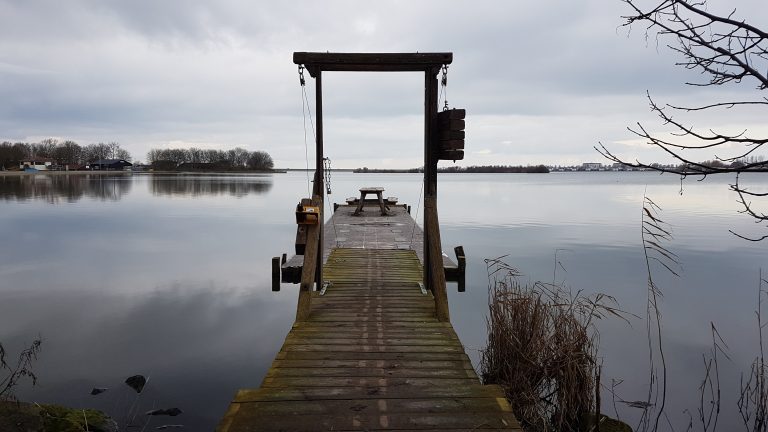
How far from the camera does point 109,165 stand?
128 m

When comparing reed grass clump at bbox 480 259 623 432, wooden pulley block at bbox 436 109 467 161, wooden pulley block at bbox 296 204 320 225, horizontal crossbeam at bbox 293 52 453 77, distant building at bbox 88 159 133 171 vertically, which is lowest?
reed grass clump at bbox 480 259 623 432

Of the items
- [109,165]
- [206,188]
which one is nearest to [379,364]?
[206,188]

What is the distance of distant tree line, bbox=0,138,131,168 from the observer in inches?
3928

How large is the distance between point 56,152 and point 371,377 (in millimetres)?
139067

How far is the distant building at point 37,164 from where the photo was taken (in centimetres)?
10281

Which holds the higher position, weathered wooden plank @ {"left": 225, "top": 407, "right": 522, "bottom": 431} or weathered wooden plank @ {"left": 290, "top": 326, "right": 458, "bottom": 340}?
weathered wooden plank @ {"left": 290, "top": 326, "right": 458, "bottom": 340}

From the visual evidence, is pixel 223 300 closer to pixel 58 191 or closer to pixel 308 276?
pixel 308 276

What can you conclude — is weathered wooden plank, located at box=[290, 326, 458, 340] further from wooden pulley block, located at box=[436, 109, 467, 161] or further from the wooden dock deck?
wooden pulley block, located at box=[436, 109, 467, 161]

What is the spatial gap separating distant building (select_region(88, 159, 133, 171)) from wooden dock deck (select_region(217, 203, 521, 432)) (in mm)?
138213

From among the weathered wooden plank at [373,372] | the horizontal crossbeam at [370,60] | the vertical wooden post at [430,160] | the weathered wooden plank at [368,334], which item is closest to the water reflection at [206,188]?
the horizontal crossbeam at [370,60]

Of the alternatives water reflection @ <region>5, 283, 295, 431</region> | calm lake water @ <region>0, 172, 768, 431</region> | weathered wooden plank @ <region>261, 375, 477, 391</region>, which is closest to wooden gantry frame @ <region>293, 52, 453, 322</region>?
weathered wooden plank @ <region>261, 375, 477, 391</region>

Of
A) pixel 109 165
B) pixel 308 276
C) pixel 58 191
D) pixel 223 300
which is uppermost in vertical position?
pixel 109 165

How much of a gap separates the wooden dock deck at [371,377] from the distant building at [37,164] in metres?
121

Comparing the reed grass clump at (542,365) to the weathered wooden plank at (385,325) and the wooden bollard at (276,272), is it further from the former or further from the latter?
the wooden bollard at (276,272)
